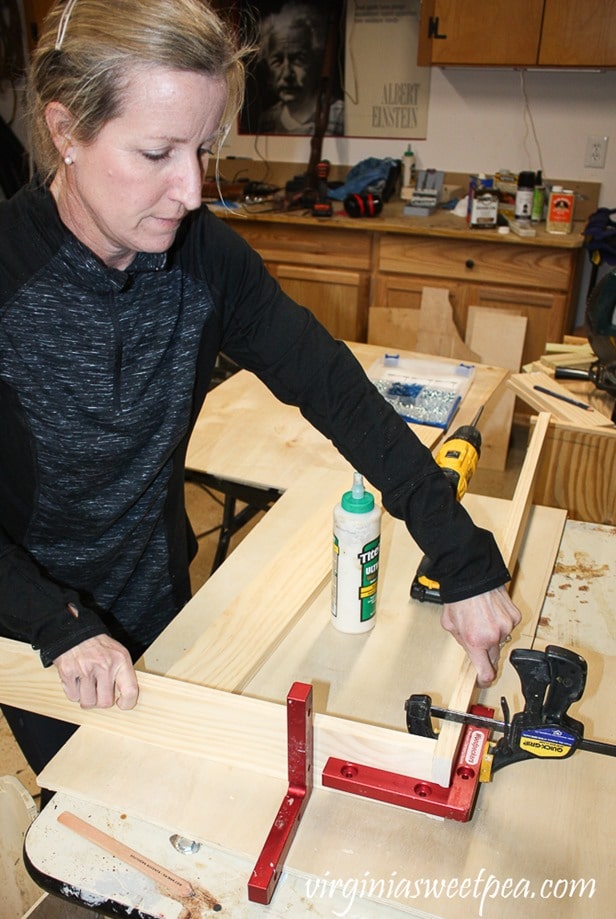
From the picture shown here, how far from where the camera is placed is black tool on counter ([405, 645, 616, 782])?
85cm

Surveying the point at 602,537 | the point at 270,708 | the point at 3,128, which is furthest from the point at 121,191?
the point at 3,128

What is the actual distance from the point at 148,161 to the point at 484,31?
10.0 ft

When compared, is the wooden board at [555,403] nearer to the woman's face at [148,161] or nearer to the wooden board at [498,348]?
the wooden board at [498,348]

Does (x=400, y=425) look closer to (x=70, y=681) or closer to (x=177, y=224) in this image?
(x=177, y=224)

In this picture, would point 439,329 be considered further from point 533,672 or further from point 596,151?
point 533,672

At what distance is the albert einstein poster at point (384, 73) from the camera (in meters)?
3.88

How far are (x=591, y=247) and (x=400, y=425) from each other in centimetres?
240

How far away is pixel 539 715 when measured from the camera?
0.88 meters

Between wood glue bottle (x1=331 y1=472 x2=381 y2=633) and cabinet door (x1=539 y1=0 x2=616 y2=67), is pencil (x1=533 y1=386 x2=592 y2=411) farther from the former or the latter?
cabinet door (x1=539 y1=0 x2=616 y2=67)

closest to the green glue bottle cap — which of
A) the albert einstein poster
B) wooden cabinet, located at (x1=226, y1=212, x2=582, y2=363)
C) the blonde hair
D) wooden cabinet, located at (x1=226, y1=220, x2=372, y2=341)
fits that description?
the blonde hair

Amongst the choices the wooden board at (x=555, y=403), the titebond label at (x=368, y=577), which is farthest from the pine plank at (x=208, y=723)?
the wooden board at (x=555, y=403)

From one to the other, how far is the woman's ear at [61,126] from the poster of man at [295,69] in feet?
11.2

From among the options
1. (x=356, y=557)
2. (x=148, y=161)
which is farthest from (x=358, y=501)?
(x=148, y=161)

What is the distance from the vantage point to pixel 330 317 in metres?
3.93
